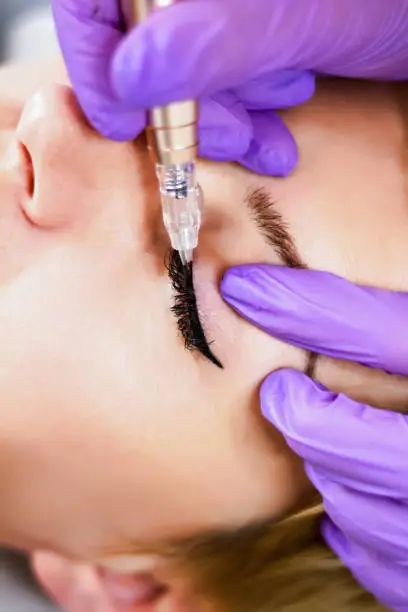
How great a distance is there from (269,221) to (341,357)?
18cm

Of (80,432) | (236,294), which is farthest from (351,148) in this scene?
(80,432)

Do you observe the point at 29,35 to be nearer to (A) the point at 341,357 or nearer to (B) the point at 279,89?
(B) the point at 279,89

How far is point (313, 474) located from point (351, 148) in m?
0.39

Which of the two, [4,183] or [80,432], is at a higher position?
[4,183]

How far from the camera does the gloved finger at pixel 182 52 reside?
1.85 feet

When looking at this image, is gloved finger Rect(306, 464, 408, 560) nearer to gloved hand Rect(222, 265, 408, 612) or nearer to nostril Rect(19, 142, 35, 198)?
gloved hand Rect(222, 265, 408, 612)

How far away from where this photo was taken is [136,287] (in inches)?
32.4

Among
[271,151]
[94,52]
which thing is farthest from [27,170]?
[271,151]

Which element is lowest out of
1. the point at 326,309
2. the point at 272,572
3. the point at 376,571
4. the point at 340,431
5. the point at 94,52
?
the point at 272,572

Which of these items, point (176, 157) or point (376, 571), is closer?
point (176, 157)

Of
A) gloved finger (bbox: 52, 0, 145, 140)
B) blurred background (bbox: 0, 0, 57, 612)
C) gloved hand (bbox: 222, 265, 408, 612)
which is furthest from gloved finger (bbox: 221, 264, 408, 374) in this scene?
blurred background (bbox: 0, 0, 57, 612)

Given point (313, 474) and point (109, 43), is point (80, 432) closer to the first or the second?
point (313, 474)

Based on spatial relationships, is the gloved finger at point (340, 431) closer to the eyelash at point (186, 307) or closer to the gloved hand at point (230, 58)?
the eyelash at point (186, 307)

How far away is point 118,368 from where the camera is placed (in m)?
0.82
